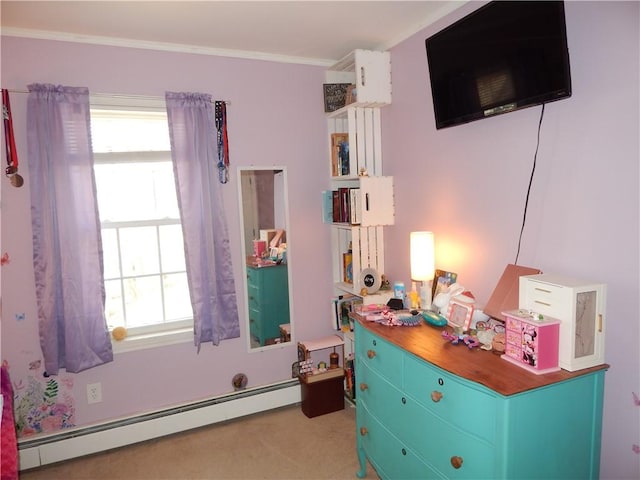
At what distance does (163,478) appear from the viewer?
2479 mm

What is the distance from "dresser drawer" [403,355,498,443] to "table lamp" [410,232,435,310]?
0.64 m

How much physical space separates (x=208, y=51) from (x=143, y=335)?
195 centimetres

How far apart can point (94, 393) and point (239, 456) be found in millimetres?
1006

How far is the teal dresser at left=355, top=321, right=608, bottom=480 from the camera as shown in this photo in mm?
1481

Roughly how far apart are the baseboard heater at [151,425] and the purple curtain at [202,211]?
476mm

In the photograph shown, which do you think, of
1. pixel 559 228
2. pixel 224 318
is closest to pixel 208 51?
pixel 224 318

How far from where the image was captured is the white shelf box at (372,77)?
2.78 metres

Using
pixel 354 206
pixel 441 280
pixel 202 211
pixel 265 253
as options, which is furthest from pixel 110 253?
pixel 441 280

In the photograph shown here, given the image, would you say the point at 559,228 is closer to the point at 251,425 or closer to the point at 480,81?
the point at 480,81

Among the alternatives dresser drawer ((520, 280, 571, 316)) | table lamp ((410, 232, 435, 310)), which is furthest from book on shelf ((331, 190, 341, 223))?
dresser drawer ((520, 280, 571, 316))

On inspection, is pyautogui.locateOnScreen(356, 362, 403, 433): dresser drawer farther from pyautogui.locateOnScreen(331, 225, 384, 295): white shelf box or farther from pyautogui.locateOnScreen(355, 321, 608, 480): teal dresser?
pyautogui.locateOnScreen(331, 225, 384, 295): white shelf box

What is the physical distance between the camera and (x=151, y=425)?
2.85 metres

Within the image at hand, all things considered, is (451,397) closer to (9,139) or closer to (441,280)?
(441,280)

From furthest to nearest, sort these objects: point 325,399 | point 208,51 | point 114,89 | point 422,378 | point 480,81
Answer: point 325,399 < point 208,51 < point 114,89 < point 480,81 < point 422,378
